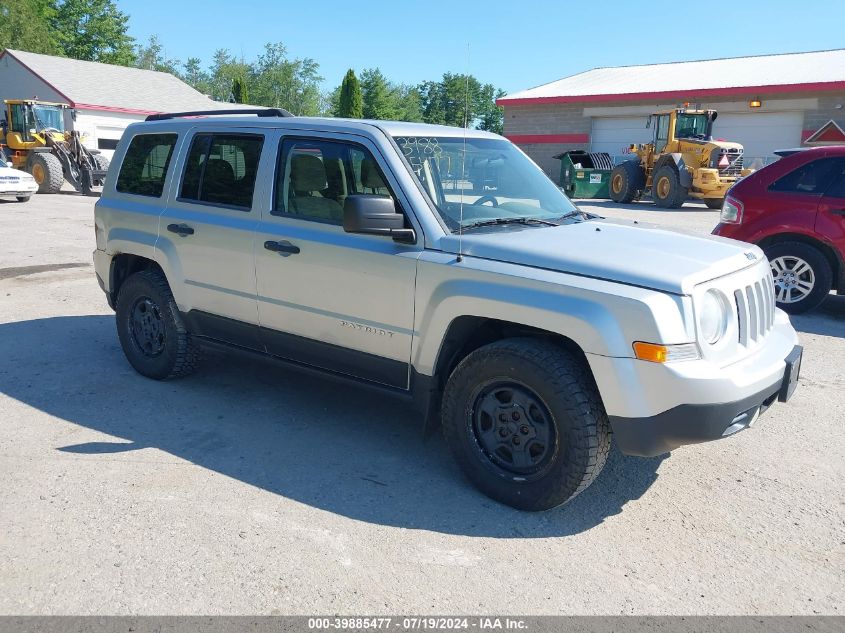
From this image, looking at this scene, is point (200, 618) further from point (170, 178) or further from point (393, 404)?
point (170, 178)

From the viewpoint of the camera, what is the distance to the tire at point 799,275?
7.82m

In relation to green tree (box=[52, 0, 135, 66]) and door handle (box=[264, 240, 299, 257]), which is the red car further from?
green tree (box=[52, 0, 135, 66])

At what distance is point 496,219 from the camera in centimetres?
416

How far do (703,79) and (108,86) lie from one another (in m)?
30.0

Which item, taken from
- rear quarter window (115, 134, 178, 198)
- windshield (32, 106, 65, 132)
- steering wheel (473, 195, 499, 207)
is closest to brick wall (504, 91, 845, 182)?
windshield (32, 106, 65, 132)

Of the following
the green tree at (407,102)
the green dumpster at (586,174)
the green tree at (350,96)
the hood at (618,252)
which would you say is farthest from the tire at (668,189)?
the green tree at (407,102)

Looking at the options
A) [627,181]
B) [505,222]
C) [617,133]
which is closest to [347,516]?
[505,222]

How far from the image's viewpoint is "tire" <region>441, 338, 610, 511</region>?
136 inches

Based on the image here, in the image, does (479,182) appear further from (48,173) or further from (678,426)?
(48,173)

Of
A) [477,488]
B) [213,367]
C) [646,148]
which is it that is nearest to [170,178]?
[213,367]

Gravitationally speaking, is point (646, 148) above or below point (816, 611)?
above

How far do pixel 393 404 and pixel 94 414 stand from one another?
6.47ft

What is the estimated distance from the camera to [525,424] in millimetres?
3666

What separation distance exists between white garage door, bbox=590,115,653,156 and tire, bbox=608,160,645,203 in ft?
25.2
